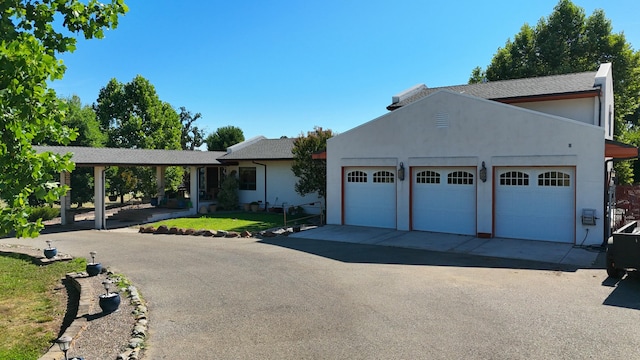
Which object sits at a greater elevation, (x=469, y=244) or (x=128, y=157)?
(x=128, y=157)

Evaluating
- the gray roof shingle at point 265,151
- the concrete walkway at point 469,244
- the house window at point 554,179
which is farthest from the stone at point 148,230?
the house window at point 554,179

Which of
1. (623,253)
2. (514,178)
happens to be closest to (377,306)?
(623,253)

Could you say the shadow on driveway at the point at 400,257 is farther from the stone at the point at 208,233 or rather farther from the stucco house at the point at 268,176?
the stucco house at the point at 268,176

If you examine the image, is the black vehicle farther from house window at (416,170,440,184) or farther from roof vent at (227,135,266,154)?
roof vent at (227,135,266,154)

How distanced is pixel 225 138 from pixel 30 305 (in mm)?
38399

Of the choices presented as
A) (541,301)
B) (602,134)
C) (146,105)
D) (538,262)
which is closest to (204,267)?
(541,301)

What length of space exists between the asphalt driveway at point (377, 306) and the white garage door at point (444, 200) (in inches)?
147

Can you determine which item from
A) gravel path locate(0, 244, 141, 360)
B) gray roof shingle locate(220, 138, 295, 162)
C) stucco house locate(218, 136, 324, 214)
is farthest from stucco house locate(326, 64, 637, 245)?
gravel path locate(0, 244, 141, 360)

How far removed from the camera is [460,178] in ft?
52.5

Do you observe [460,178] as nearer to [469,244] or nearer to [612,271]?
[469,244]

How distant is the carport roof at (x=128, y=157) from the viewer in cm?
1923

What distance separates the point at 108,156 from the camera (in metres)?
21.0

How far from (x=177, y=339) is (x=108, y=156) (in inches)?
675

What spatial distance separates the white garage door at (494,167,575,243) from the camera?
13898 millimetres
